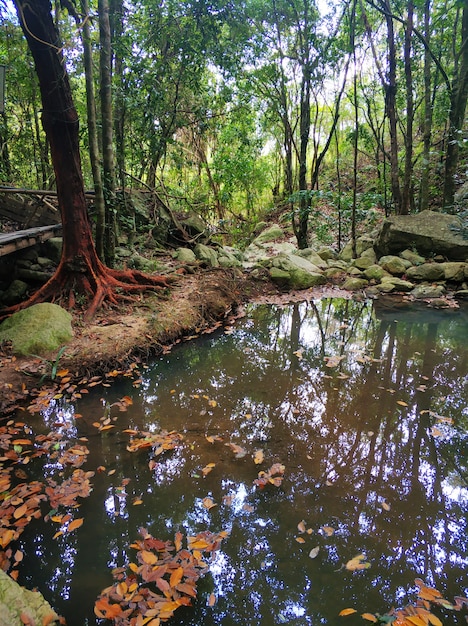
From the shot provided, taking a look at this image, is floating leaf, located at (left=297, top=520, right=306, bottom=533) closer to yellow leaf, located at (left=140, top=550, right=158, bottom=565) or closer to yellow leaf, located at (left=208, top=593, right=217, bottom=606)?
yellow leaf, located at (left=208, top=593, right=217, bottom=606)

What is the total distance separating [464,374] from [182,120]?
8.81 m

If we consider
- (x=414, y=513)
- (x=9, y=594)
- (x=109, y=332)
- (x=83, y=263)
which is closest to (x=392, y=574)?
(x=414, y=513)

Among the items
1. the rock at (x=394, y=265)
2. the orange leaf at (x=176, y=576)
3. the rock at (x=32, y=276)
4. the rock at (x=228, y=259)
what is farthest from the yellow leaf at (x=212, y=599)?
the rock at (x=394, y=265)

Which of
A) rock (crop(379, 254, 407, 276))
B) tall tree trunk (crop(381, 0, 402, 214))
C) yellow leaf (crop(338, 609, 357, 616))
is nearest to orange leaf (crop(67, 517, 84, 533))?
yellow leaf (crop(338, 609, 357, 616))

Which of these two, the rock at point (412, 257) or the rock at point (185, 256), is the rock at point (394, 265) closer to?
the rock at point (412, 257)

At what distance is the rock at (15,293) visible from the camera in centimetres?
660

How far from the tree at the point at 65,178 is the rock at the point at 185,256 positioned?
109 inches

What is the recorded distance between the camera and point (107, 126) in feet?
22.9

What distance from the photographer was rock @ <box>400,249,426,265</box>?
31.4 feet

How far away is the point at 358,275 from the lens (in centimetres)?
1011

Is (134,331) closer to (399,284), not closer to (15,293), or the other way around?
(15,293)

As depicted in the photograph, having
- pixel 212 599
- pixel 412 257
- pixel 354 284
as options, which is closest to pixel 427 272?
pixel 412 257

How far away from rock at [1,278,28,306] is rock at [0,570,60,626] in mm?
5798

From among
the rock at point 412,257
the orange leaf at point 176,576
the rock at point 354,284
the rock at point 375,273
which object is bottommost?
the orange leaf at point 176,576
